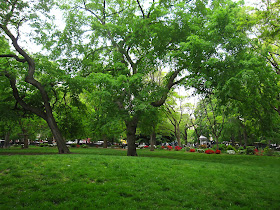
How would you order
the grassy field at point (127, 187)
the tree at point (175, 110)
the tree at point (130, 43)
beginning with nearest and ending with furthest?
the grassy field at point (127, 187) < the tree at point (130, 43) < the tree at point (175, 110)

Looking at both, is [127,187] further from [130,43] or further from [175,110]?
[175,110]

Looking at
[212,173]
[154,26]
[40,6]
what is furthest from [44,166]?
[154,26]

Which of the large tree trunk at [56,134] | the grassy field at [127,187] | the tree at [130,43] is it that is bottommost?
the grassy field at [127,187]

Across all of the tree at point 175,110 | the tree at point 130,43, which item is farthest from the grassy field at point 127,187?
the tree at point 175,110

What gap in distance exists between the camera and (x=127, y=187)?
782 centimetres

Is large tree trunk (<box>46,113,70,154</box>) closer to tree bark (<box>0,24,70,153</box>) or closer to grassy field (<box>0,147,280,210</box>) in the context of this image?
tree bark (<box>0,24,70,153</box>)

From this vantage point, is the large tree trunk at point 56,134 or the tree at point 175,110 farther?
the tree at point 175,110

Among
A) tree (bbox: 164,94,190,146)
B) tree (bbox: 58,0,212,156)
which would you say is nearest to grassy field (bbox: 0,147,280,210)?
tree (bbox: 58,0,212,156)

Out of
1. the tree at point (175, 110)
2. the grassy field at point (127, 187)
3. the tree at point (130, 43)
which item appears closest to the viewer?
the grassy field at point (127, 187)

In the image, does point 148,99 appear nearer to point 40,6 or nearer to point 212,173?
point 212,173

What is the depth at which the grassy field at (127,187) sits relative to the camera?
21.1 feet

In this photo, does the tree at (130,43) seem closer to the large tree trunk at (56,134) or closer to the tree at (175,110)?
the large tree trunk at (56,134)

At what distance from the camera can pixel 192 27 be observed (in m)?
15.7

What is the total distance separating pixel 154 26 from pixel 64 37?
311 inches
